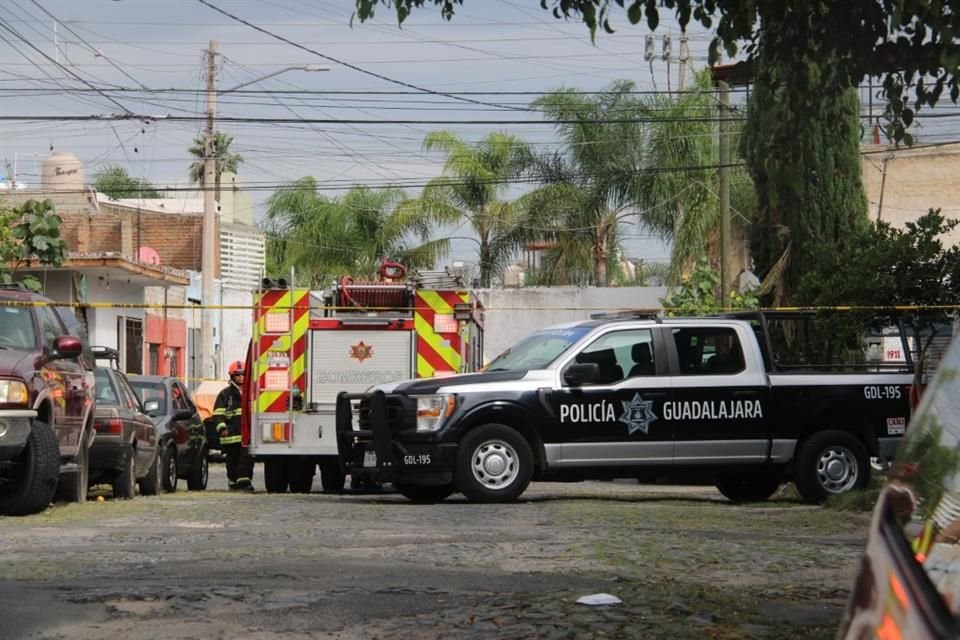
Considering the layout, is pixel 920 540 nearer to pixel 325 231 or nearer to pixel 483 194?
pixel 483 194

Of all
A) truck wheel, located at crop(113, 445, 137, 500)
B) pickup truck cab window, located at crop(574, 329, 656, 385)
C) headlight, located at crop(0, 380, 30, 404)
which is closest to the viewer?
headlight, located at crop(0, 380, 30, 404)

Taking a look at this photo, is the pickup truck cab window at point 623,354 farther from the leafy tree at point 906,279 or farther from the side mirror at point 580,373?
the leafy tree at point 906,279

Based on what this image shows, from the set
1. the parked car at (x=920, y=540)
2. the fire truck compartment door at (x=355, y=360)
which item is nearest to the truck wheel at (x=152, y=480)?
the fire truck compartment door at (x=355, y=360)

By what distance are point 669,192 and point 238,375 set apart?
2225 centimetres

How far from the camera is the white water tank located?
5131cm

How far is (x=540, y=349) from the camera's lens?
1509cm

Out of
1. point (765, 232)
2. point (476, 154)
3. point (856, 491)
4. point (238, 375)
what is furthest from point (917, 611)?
point (476, 154)

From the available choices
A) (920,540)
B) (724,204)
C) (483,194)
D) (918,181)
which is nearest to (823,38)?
(920,540)

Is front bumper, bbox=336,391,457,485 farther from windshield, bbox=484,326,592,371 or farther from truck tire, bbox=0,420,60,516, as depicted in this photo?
truck tire, bbox=0,420,60,516

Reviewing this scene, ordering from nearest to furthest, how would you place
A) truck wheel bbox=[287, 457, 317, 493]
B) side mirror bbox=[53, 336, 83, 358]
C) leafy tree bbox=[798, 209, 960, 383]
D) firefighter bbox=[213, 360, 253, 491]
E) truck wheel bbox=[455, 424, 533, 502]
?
side mirror bbox=[53, 336, 83, 358], truck wheel bbox=[455, 424, 533, 502], leafy tree bbox=[798, 209, 960, 383], truck wheel bbox=[287, 457, 317, 493], firefighter bbox=[213, 360, 253, 491]

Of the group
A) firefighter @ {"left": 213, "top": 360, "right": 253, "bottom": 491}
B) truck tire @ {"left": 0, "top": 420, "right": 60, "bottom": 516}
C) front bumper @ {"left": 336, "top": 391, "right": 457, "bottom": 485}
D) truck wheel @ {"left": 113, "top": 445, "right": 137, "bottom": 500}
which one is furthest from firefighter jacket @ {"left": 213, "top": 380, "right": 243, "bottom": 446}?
truck tire @ {"left": 0, "top": 420, "right": 60, "bottom": 516}

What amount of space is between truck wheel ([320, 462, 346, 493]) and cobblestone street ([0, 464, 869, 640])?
5.17 metres

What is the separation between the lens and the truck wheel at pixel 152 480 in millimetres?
17688

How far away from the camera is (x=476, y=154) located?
4656 centimetres
